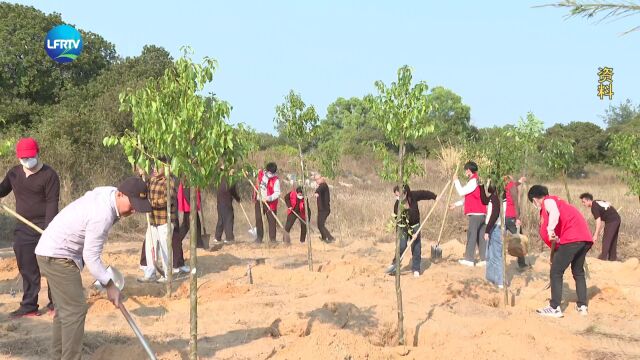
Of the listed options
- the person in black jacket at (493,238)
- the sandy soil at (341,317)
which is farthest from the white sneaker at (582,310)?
the person in black jacket at (493,238)

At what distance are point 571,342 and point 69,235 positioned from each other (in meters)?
5.33

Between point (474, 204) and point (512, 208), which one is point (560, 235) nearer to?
point (474, 204)

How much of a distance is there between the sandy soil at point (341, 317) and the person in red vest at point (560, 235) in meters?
0.51

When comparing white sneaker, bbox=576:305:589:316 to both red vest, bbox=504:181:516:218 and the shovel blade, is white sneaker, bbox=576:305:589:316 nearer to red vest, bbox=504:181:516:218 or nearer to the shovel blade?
red vest, bbox=504:181:516:218

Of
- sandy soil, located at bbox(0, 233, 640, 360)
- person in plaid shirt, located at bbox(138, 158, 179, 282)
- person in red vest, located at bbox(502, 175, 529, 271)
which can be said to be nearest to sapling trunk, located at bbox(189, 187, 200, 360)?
sandy soil, located at bbox(0, 233, 640, 360)

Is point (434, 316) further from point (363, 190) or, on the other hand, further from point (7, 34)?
point (7, 34)

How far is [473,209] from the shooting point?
10.3m

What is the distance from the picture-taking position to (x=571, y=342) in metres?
6.96

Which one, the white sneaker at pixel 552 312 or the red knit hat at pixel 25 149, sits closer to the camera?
the red knit hat at pixel 25 149

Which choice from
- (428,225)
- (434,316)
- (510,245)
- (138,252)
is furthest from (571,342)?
(428,225)

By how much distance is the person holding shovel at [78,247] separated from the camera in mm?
4582

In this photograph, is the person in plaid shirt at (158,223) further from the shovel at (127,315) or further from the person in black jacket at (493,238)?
the person in black jacket at (493,238)

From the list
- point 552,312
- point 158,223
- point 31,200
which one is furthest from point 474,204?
point 31,200

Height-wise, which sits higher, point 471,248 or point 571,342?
point 471,248
